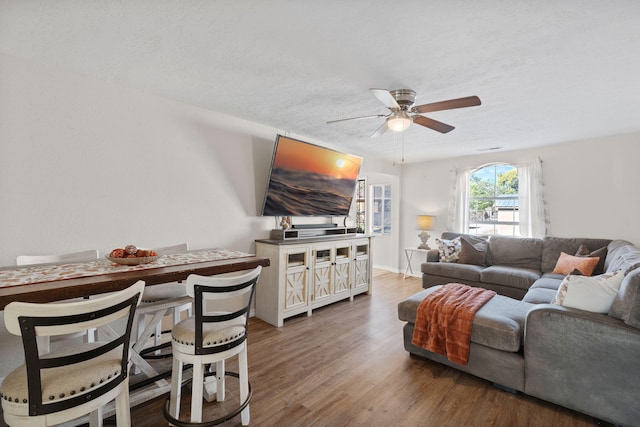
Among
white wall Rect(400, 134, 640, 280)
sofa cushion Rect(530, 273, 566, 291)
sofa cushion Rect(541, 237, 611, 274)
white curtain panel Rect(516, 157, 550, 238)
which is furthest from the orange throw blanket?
white wall Rect(400, 134, 640, 280)

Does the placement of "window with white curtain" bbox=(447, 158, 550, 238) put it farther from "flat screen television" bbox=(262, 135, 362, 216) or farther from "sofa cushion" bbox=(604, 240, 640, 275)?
"flat screen television" bbox=(262, 135, 362, 216)

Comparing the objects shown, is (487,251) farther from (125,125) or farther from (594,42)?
(125,125)

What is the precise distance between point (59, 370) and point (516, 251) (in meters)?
5.18

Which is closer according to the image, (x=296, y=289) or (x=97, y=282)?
(x=97, y=282)

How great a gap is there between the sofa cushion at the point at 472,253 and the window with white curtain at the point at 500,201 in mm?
786

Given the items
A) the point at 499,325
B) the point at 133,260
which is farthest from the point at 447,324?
the point at 133,260

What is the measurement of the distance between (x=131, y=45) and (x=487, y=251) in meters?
5.09

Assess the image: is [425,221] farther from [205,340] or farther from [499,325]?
[205,340]

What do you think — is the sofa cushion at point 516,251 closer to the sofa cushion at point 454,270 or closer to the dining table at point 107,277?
the sofa cushion at point 454,270

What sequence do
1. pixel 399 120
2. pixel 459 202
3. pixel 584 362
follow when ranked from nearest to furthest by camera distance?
pixel 584 362, pixel 399 120, pixel 459 202

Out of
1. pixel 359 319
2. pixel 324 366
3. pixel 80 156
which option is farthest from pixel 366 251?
pixel 80 156

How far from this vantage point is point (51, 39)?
1872mm

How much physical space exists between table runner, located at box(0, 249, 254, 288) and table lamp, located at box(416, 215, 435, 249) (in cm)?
425

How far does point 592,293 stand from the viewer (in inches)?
77.6
